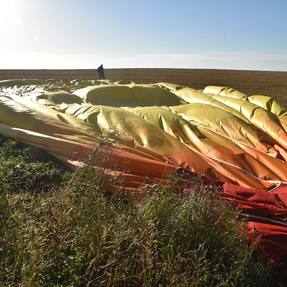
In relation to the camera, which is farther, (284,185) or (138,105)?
(138,105)

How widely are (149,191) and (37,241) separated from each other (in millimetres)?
1198

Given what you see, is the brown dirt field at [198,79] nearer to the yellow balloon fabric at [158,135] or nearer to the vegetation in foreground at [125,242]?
the yellow balloon fabric at [158,135]

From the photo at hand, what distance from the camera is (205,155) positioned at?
537 centimetres

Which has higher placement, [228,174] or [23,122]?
[23,122]

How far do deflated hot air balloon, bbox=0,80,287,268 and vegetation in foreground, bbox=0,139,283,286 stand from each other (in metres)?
0.44

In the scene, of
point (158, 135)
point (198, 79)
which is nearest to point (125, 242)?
point (158, 135)

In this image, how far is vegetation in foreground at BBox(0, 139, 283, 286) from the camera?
112 inches

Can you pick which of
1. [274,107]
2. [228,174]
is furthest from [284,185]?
[274,107]

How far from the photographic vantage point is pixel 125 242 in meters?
3.04

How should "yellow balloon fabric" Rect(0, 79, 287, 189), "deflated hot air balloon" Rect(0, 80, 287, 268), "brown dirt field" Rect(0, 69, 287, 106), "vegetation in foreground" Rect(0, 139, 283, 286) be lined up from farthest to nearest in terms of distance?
1. "brown dirt field" Rect(0, 69, 287, 106)
2. "yellow balloon fabric" Rect(0, 79, 287, 189)
3. "deflated hot air balloon" Rect(0, 80, 287, 268)
4. "vegetation in foreground" Rect(0, 139, 283, 286)

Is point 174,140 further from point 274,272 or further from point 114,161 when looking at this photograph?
point 274,272

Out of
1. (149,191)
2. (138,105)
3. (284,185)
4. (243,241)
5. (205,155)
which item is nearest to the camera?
(243,241)

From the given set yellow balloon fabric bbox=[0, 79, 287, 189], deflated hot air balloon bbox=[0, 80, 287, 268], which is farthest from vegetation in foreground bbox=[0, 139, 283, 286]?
Answer: yellow balloon fabric bbox=[0, 79, 287, 189]

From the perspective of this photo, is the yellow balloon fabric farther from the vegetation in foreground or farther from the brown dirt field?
the brown dirt field
